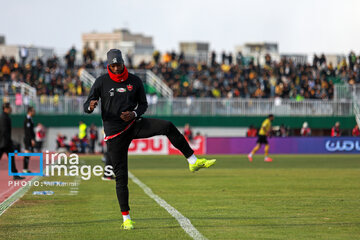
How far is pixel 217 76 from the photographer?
56562 millimetres

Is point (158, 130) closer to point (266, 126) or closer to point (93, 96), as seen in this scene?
point (93, 96)

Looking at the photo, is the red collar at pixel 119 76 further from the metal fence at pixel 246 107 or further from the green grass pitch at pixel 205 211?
the metal fence at pixel 246 107

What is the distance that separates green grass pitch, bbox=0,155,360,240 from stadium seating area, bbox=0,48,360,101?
31.4 m

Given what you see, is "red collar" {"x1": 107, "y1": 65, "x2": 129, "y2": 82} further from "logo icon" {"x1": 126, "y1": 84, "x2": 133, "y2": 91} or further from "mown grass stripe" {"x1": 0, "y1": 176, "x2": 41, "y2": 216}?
"mown grass stripe" {"x1": 0, "y1": 176, "x2": 41, "y2": 216}

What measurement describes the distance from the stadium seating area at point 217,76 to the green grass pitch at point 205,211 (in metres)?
31.4

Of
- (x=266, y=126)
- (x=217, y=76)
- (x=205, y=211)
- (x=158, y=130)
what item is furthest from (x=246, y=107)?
(x=158, y=130)

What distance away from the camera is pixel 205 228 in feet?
33.1

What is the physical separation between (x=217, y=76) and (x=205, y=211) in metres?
44.4

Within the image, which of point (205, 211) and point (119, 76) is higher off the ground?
point (119, 76)

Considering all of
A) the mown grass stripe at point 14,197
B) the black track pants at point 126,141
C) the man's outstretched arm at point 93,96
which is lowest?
the mown grass stripe at point 14,197

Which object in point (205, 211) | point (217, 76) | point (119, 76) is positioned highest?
point (217, 76)

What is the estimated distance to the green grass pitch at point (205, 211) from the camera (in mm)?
9766

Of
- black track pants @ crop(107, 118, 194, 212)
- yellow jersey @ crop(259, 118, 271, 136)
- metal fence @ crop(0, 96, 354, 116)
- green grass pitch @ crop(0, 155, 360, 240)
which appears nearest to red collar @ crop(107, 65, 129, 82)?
black track pants @ crop(107, 118, 194, 212)

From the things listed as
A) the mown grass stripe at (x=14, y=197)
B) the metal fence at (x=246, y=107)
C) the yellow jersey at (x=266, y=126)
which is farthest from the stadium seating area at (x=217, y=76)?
the mown grass stripe at (x=14, y=197)
